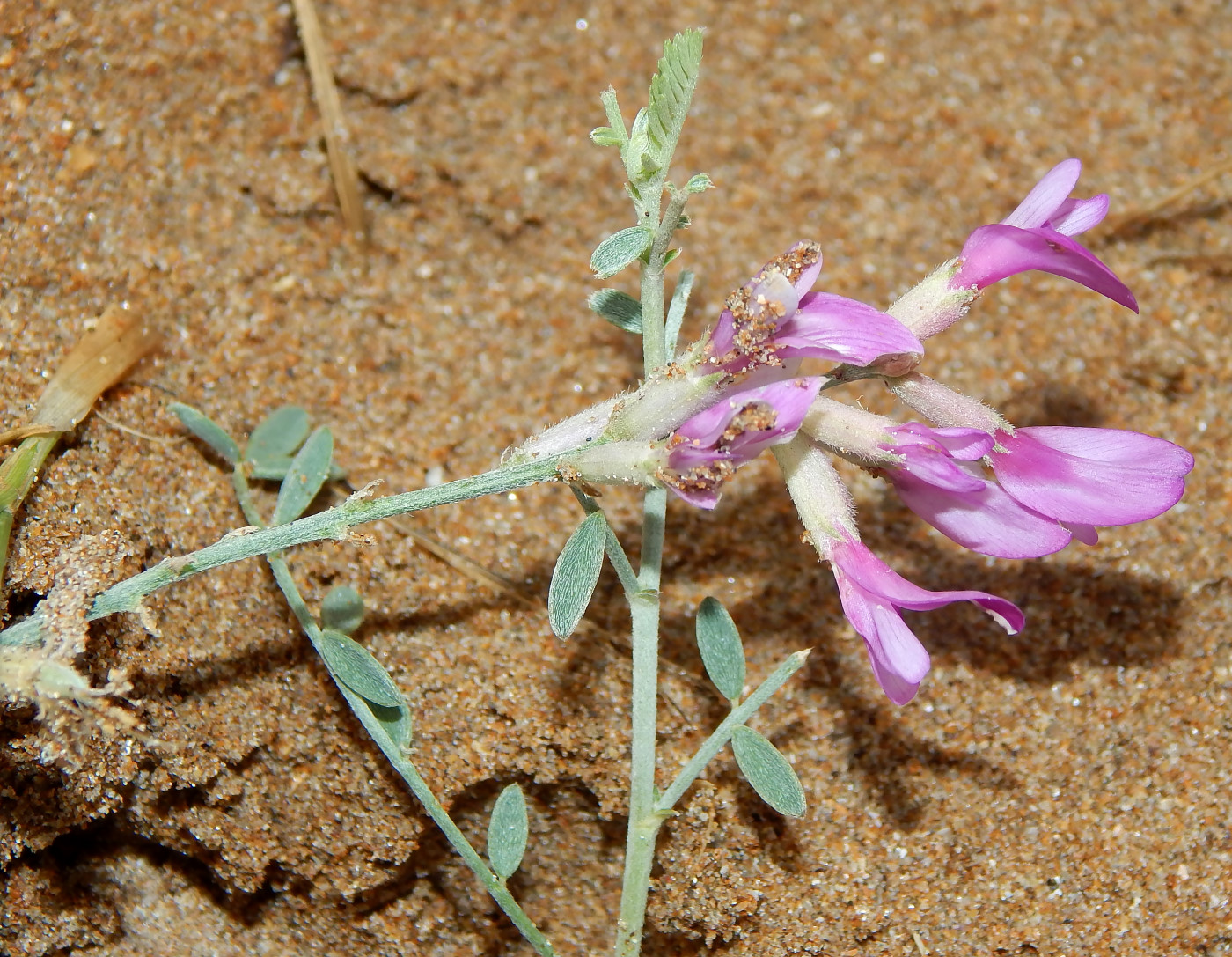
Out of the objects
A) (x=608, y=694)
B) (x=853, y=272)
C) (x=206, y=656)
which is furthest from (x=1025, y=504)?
(x=206, y=656)

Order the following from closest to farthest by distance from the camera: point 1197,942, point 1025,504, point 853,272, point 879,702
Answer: point 1025,504, point 1197,942, point 879,702, point 853,272

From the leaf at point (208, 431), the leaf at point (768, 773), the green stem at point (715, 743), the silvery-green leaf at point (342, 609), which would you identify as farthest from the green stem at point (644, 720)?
the leaf at point (208, 431)

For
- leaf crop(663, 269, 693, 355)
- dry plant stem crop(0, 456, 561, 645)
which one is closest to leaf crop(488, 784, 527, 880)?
dry plant stem crop(0, 456, 561, 645)

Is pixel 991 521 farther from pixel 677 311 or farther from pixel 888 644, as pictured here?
pixel 677 311

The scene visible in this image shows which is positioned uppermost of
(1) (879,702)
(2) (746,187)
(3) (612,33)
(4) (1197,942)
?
(3) (612,33)

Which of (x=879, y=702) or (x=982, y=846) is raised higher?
(x=879, y=702)

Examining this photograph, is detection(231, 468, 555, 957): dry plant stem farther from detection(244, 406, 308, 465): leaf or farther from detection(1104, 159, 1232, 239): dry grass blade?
detection(1104, 159, 1232, 239): dry grass blade

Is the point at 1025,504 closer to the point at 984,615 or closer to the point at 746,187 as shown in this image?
the point at 984,615
